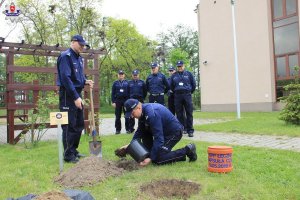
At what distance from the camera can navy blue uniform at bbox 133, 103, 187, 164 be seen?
4992mm

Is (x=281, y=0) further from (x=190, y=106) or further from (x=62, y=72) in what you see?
(x=62, y=72)

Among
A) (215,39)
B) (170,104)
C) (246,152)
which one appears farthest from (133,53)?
(246,152)

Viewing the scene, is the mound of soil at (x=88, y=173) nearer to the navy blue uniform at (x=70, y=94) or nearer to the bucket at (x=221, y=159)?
the navy blue uniform at (x=70, y=94)

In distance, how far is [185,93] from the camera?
29.8ft

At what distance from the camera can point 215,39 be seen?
84.5ft

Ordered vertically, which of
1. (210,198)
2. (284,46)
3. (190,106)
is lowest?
(210,198)

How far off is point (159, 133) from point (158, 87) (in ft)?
15.7

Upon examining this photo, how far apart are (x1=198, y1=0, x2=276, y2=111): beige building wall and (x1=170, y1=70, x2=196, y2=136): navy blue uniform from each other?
45.6ft

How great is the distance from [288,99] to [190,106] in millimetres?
3530

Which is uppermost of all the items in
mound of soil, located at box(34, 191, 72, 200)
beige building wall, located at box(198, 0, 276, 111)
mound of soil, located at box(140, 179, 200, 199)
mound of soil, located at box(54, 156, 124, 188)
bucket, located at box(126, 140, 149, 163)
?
beige building wall, located at box(198, 0, 276, 111)

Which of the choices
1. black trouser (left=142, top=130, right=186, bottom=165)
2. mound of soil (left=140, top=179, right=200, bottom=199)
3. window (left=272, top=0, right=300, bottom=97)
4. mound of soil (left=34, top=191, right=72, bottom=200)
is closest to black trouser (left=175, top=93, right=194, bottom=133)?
black trouser (left=142, top=130, right=186, bottom=165)

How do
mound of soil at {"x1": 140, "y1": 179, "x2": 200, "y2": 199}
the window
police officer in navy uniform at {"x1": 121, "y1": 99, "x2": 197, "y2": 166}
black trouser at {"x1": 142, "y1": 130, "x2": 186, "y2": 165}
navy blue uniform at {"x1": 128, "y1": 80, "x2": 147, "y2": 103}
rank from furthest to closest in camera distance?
the window
navy blue uniform at {"x1": 128, "y1": 80, "x2": 147, "y2": 103}
black trouser at {"x1": 142, "y1": 130, "x2": 186, "y2": 165}
police officer in navy uniform at {"x1": 121, "y1": 99, "x2": 197, "y2": 166}
mound of soil at {"x1": 140, "y1": 179, "x2": 200, "y2": 199}

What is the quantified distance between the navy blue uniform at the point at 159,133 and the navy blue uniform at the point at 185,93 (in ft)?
11.9

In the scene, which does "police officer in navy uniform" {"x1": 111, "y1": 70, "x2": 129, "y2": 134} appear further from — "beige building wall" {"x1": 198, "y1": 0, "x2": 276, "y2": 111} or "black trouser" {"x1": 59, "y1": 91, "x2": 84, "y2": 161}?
"beige building wall" {"x1": 198, "y1": 0, "x2": 276, "y2": 111}
